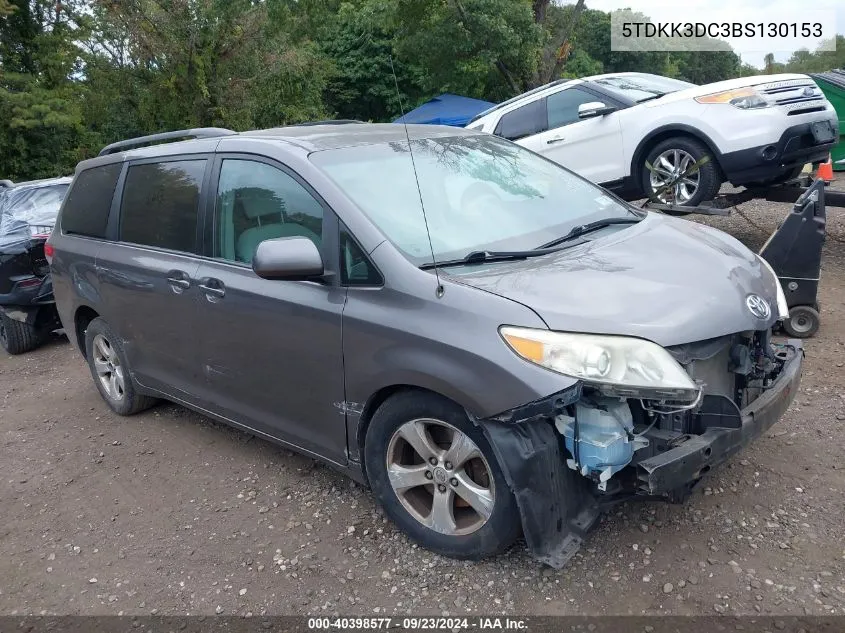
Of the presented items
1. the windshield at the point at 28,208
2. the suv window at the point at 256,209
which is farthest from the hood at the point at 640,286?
the windshield at the point at 28,208

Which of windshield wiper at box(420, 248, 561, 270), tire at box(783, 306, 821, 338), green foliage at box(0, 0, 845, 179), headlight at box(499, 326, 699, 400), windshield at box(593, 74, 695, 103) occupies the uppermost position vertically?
green foliage at box(0, 0, 845, 179)

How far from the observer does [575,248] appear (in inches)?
129

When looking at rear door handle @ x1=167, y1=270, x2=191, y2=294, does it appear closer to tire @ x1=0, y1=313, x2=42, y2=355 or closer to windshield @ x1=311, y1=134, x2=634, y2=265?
windshield @ x1=311, y1=134, x2=634, y2=265

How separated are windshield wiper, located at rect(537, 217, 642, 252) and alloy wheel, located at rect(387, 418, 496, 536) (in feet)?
3.12

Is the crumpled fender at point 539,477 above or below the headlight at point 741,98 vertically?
below

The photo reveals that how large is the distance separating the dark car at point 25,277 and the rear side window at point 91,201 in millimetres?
2542

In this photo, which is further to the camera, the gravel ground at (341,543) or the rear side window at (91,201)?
the rear side window at (91,201)

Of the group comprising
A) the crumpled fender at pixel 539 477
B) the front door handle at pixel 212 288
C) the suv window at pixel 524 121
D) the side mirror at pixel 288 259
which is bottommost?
the crumpled fender at pixel 539 477

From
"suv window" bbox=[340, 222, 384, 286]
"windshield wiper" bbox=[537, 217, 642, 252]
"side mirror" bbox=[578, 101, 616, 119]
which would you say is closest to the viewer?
"suv window" bbox=[340, 222, 384, 286]

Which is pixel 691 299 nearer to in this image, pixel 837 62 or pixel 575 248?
pixel 575 248

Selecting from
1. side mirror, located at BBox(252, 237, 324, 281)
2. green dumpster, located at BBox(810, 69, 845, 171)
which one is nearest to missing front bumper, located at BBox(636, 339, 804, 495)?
side mirror, located at BBox(252, 237, 324, 281)

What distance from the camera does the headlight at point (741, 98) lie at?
6391 millimetres

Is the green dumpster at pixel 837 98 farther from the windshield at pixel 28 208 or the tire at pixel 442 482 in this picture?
the windshield at pixel 28 208

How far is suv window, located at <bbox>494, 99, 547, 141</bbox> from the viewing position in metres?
8.16
